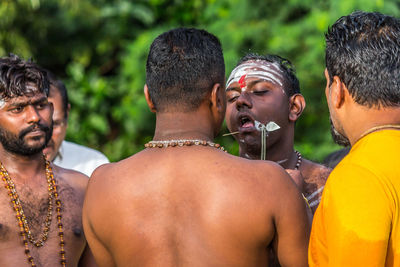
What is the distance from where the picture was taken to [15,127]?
3.63 meters

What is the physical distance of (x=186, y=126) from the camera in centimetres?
266

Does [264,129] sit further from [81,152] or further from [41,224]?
[81,152]

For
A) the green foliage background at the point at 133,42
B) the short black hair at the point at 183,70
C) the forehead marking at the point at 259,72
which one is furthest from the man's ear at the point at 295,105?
the green foliage background at the point at 133,42

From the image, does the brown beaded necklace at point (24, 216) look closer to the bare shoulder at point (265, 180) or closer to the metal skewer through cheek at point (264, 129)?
the metal skewer through cheek at point (264, 129)

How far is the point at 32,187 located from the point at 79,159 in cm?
224

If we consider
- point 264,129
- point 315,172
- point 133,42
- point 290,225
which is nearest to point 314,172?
point 315,172

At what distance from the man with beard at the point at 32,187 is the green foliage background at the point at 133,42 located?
16.2 ft

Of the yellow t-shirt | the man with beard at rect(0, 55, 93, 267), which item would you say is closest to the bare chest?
the man with beard at rect(0, 55, 93, 267)

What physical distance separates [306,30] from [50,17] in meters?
5.20

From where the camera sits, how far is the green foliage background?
9.62m

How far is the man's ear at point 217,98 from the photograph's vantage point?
2.69 m

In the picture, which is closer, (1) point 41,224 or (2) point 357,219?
(2) point 357,219

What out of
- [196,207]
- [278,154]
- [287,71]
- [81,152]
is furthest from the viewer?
[81,152]

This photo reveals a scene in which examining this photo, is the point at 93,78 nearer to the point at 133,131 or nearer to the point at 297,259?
the point at 133,131
